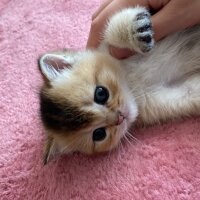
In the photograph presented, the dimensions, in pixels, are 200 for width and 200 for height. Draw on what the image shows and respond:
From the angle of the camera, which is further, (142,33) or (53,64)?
(53,64)

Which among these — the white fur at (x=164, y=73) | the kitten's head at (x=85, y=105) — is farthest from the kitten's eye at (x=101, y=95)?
the white fur at (x=164, y=73)

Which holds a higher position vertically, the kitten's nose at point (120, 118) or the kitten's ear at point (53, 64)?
the kitten's ear at point (53, 64)

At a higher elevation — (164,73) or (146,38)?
(146,38)

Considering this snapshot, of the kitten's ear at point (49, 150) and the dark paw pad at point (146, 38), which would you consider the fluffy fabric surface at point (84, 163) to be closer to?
the kitten's ear at point (49, 150)

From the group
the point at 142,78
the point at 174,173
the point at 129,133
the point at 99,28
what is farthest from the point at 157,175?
the point at 99,28

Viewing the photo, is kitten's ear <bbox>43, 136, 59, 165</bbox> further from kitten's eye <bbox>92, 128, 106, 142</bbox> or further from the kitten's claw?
the kitten's claw

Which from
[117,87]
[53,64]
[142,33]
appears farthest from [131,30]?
[53,64]

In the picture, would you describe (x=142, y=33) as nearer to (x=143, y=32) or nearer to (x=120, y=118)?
(x=143, y=32)
